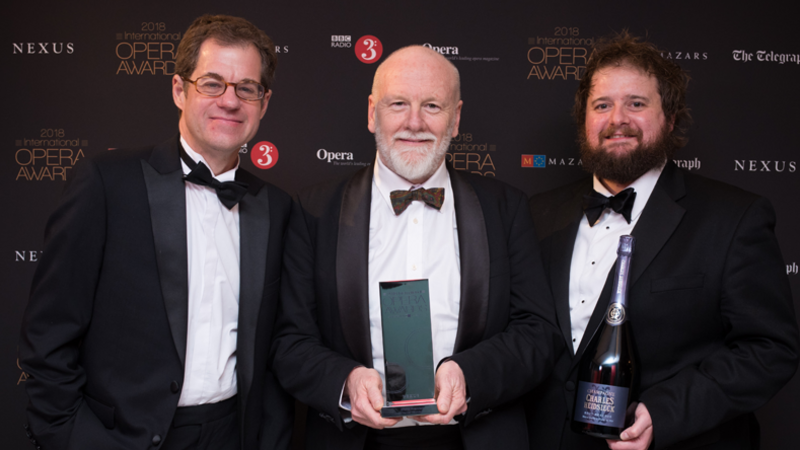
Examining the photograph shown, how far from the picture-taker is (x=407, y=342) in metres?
1.66

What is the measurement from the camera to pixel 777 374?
2.00 metres

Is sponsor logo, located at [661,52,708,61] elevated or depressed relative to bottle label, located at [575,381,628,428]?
elevated

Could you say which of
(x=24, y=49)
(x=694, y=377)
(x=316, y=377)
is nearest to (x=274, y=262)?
(x=316, y=377)

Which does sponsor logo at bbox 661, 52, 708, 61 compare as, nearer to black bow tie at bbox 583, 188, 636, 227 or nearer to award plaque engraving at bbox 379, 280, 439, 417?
black bow tie at bbox 583, 188, 636, 227

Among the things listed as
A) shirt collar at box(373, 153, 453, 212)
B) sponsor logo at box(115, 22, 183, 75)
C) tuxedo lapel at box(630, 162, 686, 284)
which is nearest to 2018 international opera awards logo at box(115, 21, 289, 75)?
sponsor logo at box(115, 22, 183, 75)

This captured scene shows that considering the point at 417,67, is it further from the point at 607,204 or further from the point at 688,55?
the point at 688,55

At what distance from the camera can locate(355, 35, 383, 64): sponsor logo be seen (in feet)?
10.5

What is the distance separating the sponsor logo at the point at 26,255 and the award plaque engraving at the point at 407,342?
104 inches

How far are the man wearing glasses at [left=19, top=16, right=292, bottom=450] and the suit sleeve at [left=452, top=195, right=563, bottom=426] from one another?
32.9 inches

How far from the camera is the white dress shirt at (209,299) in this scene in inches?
74.0

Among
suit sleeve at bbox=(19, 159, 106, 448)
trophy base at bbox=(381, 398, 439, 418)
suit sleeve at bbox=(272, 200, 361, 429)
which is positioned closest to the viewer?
trophy base at bbox=(381, 398, 439, 418)

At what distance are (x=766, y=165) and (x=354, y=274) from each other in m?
2.86

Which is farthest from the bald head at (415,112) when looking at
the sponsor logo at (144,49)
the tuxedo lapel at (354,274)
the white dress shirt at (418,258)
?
the sponsor logo at (144,49)

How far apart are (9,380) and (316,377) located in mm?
2489
